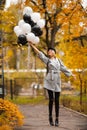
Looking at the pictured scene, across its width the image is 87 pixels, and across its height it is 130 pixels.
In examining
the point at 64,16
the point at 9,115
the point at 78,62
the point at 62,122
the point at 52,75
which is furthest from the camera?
the point at 64,16

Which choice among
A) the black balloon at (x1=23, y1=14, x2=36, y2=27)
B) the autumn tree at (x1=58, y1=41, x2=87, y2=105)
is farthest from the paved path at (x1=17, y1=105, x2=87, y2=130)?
the autumn tree at (x1=58, y1=41, x2=87, y2=105)

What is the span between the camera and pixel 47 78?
13.5 m

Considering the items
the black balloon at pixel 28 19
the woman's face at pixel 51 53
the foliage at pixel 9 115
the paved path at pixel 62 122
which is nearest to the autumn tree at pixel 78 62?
the paved path at pixel 62 122

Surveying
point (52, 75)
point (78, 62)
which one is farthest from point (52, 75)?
point (78, 62)

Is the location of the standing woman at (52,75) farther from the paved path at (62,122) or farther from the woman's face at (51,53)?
the paved path at (62,122)

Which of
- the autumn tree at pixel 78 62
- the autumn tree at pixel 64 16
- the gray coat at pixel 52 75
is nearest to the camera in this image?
the gray coat at pixel 52 75

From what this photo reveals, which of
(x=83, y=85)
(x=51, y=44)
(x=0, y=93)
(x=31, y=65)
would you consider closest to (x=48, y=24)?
(x=51, y=44)

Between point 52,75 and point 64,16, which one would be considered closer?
point 52,75

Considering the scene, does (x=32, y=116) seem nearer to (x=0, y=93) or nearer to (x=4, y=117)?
(x=0, y=93)

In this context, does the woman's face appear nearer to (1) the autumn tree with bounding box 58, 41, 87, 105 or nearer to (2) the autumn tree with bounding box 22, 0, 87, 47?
(1) the autumn tree with bounding box 58, 41, 87, 105

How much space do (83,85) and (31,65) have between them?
50.5 metres

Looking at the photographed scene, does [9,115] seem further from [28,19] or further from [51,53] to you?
[28,19]

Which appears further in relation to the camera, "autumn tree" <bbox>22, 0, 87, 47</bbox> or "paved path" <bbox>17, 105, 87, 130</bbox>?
"autumn tree" <bbox>22, 0, 87, 47</bbox>

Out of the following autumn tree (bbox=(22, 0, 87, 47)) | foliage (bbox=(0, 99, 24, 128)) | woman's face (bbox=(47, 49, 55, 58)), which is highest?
autumn tree (bbox=(22, 0, 87, 47))
